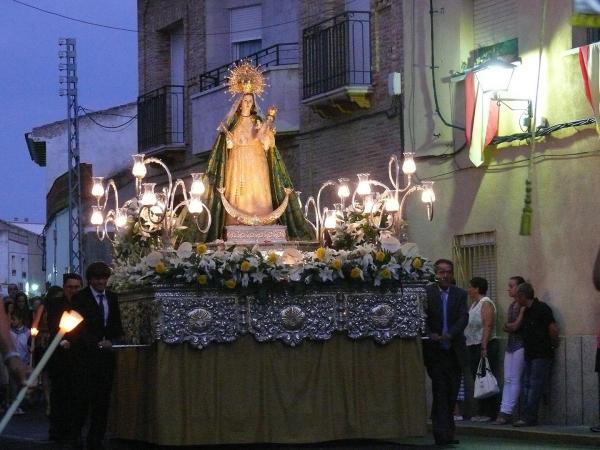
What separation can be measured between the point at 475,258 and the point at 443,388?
18.8ft

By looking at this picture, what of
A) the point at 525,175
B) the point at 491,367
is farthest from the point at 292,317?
the point at 525,175

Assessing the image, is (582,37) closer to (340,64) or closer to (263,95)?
(340,64)

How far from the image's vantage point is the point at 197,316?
1473cm

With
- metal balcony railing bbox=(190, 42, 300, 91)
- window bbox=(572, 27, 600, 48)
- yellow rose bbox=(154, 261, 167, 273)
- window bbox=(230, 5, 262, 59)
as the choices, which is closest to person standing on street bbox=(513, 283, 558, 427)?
window bbox=(572, 27, 600, 48)

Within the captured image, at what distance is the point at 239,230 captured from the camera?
18.2m

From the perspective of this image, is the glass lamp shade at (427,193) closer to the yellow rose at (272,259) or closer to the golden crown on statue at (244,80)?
the golden crown on statue at (244,80)

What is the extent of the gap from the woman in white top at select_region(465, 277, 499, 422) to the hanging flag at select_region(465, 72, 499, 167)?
71.3 inches

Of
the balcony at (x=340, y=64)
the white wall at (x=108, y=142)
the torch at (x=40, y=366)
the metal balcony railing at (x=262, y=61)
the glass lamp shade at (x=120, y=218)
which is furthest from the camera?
the white wall at (x=108, y=142)

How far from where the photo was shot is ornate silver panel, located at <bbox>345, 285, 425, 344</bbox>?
15.2 meters

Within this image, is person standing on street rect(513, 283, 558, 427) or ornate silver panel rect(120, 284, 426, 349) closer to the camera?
ornate silver panel rect(120, 284, 426, 349)

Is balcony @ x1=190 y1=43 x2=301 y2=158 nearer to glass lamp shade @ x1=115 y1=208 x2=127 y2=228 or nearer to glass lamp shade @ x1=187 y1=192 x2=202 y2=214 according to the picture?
glass lamp shade @ x1=115 y1=208 x2=127 y2=228

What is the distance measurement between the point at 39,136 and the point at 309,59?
103 ft

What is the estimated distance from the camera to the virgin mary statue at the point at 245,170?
18484mm

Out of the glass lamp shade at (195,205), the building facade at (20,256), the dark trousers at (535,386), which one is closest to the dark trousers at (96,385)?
the glass lamp shade at (195,205)
